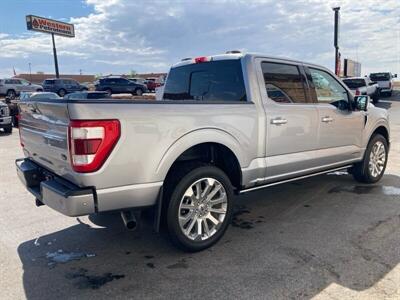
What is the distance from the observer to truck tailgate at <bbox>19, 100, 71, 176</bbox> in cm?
304

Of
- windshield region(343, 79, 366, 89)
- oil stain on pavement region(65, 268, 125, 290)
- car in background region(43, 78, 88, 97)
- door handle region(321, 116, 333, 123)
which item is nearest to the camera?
oil stain on pavement region(65, 268, 125, 290)

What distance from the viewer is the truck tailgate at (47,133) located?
9.96 feet

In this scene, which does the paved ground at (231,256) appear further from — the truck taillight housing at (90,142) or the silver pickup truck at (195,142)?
the truck taillight housing at (90,142)

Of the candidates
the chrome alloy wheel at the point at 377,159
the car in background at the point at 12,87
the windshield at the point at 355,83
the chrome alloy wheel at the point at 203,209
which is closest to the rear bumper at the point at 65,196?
the chrome alloy wheel at the point at 203,209

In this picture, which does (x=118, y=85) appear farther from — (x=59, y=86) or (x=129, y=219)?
(x=129, y=219)

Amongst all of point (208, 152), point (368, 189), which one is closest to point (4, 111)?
point (208, 152)

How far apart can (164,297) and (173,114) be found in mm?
1477

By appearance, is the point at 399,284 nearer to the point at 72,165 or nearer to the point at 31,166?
the point at 72,165

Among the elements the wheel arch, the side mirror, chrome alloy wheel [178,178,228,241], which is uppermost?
the side mirror

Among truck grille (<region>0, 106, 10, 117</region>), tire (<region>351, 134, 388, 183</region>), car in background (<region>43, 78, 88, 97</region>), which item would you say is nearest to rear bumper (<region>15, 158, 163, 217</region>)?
tire (<region>351, 134, 388, 183</region>)

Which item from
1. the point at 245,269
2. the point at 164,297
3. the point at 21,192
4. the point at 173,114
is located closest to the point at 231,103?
the point at 173,114

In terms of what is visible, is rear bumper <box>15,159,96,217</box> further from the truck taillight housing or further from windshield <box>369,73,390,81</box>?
windshield <box>369,73,390,81</box>

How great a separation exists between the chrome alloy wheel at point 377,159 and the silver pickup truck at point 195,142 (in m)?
0.64

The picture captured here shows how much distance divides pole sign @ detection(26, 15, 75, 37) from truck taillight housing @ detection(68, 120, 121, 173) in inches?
1751
